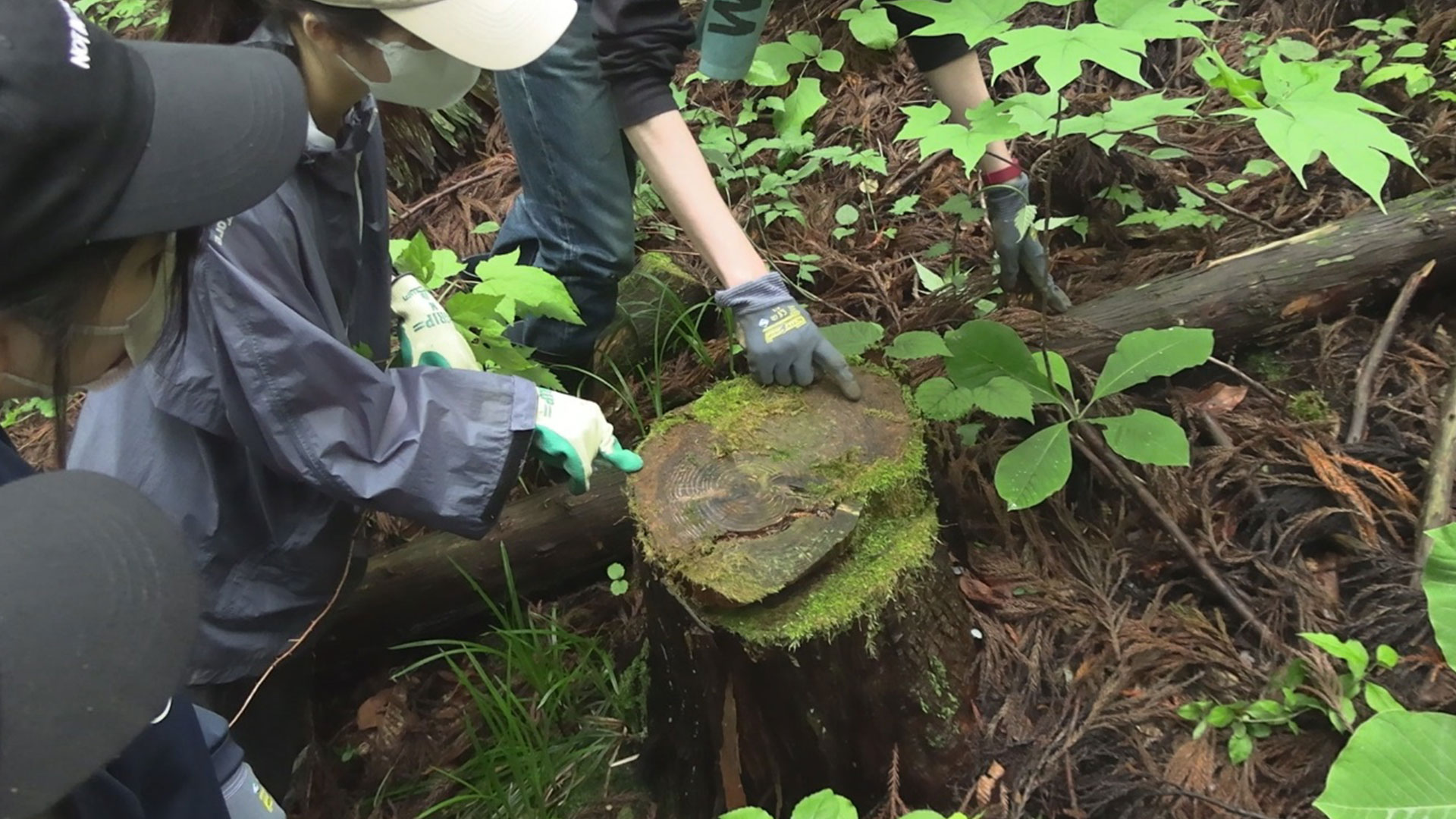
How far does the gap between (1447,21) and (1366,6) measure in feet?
1.46

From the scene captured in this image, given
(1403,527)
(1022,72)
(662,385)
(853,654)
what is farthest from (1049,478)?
(1022,72)

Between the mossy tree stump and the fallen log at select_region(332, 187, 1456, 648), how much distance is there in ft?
1.83

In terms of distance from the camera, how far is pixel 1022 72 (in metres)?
3.53

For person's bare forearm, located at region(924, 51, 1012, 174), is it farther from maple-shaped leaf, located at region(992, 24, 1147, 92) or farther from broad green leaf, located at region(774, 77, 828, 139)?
maple-shaped leaf, located at region(992, 24, 1147, 92)

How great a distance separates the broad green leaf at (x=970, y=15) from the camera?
59.3 inches

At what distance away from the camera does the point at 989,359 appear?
204cm

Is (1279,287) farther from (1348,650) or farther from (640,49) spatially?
(640,49)

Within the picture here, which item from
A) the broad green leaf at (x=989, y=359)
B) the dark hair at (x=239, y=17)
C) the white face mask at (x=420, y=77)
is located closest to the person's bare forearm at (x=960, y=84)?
the broad green leaf at (x=989, y=359)

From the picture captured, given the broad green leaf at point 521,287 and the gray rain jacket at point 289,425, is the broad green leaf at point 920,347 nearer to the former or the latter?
the broad green leaf at point 521,287

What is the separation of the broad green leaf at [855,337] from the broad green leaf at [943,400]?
0.56 feet

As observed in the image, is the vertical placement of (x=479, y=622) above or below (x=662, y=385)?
below

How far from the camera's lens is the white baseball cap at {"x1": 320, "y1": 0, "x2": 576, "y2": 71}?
61.1 inches

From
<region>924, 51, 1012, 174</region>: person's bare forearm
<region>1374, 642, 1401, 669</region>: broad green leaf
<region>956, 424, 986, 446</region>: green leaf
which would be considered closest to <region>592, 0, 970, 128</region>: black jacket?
<region>924, 51, 1012, 174</region>: person's bare forearm

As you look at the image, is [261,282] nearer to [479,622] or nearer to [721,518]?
[721,518]
